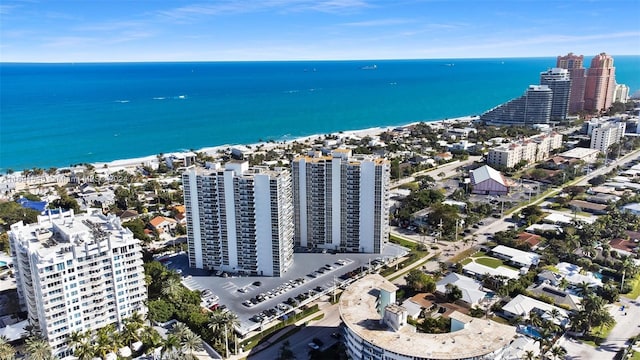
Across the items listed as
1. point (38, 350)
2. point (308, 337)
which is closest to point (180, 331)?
A: point (38, 350)

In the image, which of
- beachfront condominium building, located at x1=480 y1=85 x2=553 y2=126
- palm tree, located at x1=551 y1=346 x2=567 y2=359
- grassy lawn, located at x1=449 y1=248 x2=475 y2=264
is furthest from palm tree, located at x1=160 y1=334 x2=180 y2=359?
beachfront condominium building, located at x1=480 y1=85 x2=553 y2=126

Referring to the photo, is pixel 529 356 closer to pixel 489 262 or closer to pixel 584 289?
pixel 584 289

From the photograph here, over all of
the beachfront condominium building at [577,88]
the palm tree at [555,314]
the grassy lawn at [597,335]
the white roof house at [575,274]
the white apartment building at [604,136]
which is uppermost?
the beachfront condominium building at [577,88]

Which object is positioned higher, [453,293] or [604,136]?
[604,136]

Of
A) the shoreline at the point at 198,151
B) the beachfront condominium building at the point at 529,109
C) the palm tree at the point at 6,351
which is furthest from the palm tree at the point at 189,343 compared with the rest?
the beachfront condominium building at the point at 529,109

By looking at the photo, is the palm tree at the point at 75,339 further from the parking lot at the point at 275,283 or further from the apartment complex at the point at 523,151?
the apartment complex at the point at 523,151

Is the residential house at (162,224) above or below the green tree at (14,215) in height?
below

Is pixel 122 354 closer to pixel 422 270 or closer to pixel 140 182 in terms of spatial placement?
pixel 422 270
